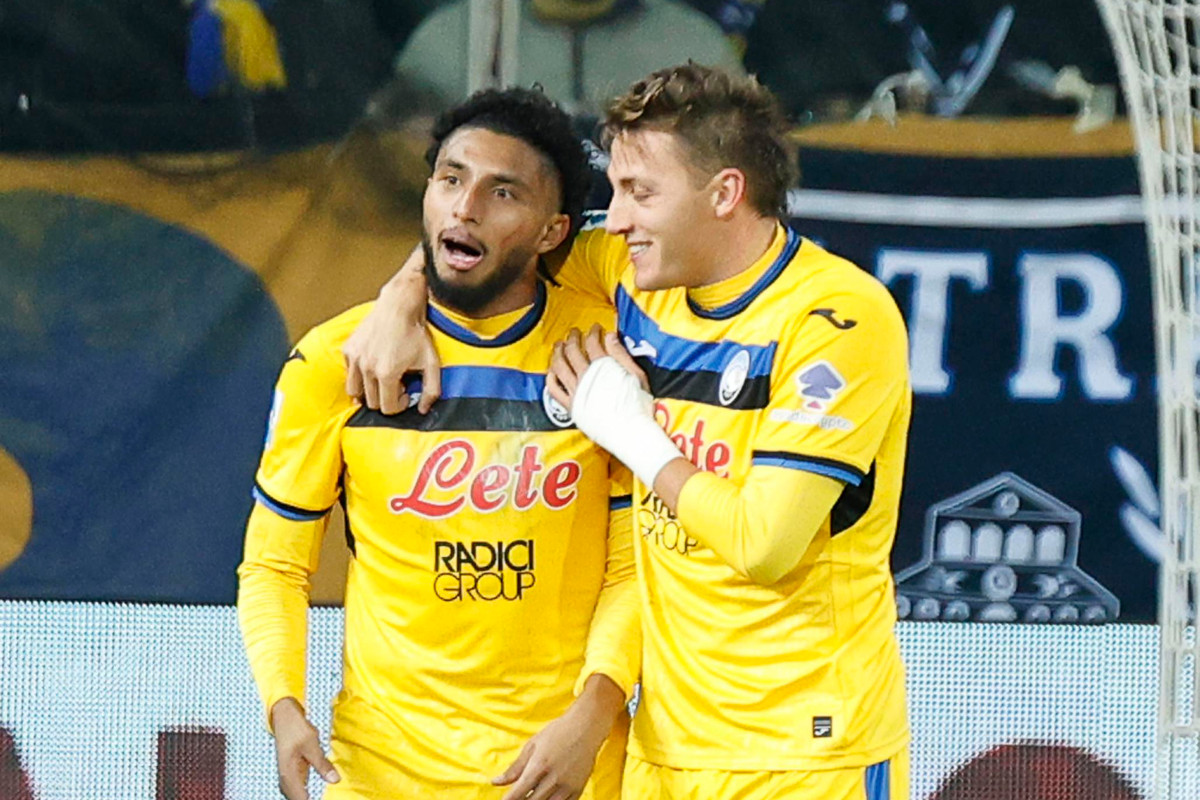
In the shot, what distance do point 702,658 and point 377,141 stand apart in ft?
4.58

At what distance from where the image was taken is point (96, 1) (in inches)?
128

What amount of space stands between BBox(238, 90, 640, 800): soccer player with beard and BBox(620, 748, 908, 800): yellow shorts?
0.13 metres

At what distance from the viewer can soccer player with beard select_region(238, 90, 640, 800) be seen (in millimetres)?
2387

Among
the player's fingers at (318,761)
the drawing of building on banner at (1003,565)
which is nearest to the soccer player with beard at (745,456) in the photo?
the player's fingers at (318,761)

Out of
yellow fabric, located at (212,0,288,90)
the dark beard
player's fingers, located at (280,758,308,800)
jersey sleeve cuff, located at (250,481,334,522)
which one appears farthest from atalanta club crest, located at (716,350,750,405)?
yellow fabric, located at (212,0,288,90)

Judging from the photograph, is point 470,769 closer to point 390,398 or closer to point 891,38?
point 390,398

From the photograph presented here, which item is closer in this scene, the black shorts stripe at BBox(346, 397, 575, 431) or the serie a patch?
the serie a patch

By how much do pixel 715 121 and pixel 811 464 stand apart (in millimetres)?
505

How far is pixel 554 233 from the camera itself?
2.50 m

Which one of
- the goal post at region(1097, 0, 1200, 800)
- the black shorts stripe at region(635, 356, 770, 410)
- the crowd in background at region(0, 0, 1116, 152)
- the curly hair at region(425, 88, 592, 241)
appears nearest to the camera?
the black shorts stripe at region(635, 356, 770, 410)

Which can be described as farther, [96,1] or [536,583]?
[96,1]

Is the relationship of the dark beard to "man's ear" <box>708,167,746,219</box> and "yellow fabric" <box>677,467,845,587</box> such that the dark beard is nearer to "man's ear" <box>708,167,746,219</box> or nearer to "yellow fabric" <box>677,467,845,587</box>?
"man's ear" <box>708,167,746,219</box>

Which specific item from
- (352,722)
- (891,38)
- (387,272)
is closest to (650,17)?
(891,38)

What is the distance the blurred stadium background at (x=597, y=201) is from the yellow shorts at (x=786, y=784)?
41.0 inches
